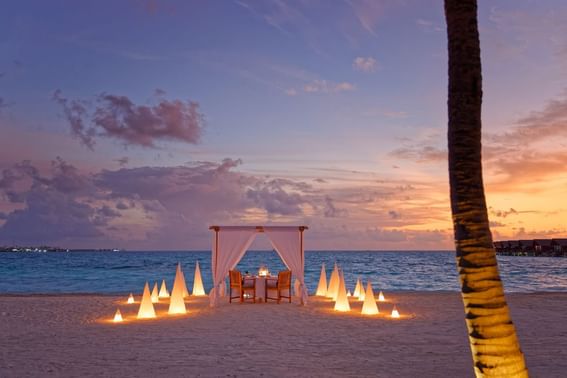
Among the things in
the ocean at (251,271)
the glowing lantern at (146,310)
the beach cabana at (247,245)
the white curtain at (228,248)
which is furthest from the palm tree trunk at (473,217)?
the ocean at (251,271)

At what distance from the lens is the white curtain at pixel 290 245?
47.4ft

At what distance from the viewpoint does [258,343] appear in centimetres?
842

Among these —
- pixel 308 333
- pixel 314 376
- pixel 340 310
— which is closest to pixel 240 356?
pixel 314 376

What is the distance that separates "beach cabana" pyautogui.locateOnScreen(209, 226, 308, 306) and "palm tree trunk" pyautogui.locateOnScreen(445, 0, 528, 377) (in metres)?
11.1

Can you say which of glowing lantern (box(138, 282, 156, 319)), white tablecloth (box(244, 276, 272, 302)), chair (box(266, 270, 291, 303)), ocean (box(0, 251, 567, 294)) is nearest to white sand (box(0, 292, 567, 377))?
glowing lantern (box(138, 282, 156, 319))

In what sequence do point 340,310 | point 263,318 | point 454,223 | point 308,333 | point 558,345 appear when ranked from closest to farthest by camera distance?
1. point 454,223
2. point 558,345
3. point 308,333
4. point 263,318
5. point 340,310

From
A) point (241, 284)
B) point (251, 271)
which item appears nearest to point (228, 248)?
point (241, 284)

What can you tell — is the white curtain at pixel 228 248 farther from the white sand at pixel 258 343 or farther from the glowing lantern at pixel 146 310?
the glowing lantern at pixel 146 310

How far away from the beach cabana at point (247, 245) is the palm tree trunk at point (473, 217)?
435 inches

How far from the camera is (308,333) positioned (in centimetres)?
948

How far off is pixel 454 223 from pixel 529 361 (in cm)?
483

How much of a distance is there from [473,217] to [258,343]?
587 centimetres

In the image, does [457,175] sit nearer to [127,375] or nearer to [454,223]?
[454,223]

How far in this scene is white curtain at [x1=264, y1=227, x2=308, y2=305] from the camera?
1445 cm
